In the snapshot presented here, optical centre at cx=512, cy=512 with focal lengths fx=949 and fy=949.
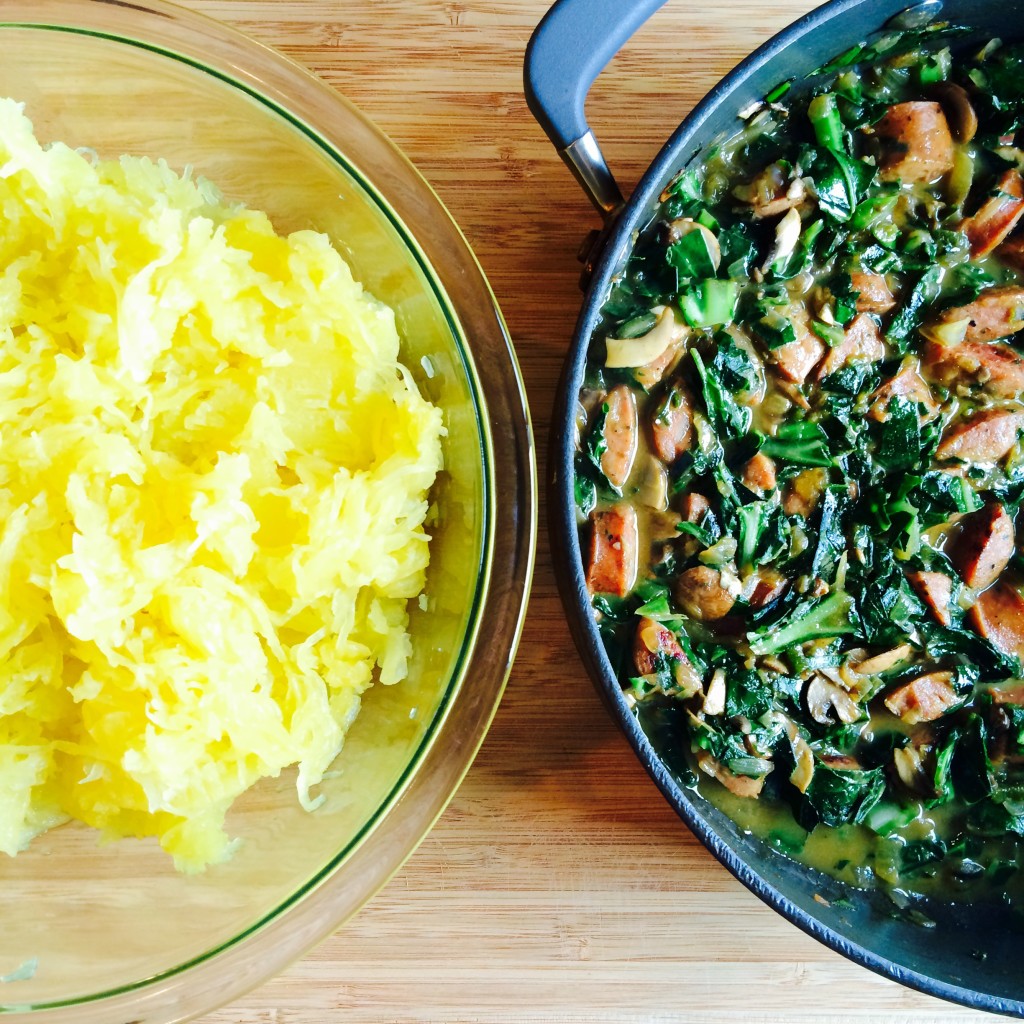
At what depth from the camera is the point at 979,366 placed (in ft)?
6.37

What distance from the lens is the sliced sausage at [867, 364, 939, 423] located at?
192cm

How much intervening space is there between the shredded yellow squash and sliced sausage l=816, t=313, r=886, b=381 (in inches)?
31.8

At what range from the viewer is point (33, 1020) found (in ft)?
6.04

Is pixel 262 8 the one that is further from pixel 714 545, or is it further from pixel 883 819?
pixel 883 819

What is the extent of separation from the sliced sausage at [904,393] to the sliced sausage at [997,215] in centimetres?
29

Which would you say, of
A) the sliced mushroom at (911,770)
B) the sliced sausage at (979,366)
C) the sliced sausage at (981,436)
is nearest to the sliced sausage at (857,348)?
the sliced sausage at (979,366)

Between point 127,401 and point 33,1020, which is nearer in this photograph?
point 127,401

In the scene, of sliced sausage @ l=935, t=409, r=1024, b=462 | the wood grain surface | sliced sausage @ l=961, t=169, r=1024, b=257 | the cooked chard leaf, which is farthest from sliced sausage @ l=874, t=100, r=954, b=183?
the cooked chard leaf

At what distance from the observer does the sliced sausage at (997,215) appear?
1932 mm

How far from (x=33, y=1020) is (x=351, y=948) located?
0.62 meters

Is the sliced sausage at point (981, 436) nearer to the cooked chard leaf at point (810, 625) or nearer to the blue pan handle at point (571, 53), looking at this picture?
the cooked chard leaf at point (810, 625)

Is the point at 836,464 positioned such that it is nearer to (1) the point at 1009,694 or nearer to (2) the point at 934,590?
(2) the point at 934,590

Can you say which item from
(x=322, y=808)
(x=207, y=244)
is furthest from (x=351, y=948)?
(x=207, y=244)

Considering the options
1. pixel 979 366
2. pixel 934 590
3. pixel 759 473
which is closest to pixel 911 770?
pixel 934 590
